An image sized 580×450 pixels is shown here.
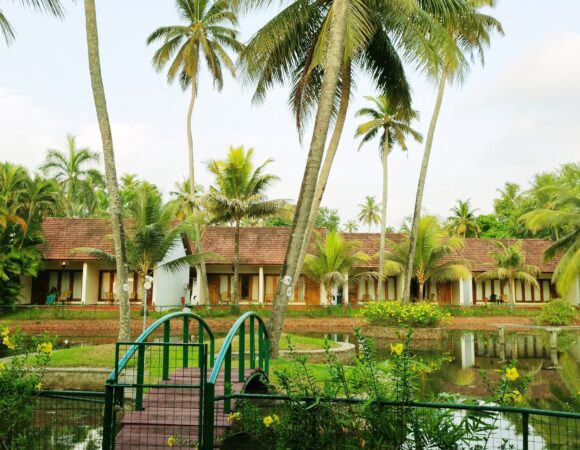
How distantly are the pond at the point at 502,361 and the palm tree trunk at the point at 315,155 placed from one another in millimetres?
3200

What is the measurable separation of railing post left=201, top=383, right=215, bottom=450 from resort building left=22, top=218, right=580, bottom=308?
21.2 meters

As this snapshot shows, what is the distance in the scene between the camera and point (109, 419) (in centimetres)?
461

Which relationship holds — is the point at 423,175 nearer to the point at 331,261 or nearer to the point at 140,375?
the point at 331,261

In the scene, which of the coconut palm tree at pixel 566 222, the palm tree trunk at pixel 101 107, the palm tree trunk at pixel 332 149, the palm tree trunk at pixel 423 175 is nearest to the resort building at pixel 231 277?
the coconut palm tree at pixel 566 222

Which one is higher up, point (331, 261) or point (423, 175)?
point (423, 175)

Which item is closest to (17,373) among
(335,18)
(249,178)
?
(335,18)

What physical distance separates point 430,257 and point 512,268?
5.54 m

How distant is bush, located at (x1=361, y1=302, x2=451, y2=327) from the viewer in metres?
20.4

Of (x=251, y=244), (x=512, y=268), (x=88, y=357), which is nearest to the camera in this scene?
(x=88, y=357)

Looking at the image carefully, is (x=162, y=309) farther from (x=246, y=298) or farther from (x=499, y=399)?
(x=499, y=399)

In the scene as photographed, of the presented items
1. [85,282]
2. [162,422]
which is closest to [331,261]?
[85,282]

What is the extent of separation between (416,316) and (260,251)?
11334 mm

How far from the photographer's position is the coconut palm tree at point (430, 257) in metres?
27.5

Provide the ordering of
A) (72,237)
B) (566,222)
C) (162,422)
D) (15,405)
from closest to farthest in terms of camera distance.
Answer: (15,405) < (162,422) < (566,222) < (72,237)
